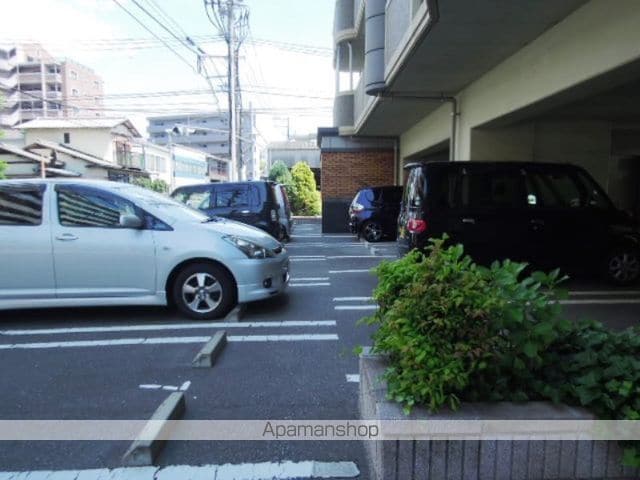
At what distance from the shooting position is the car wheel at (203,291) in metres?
5.41

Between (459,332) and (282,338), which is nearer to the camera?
(459,332)

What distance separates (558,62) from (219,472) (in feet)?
18.3

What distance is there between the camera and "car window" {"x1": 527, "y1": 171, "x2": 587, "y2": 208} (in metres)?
6.80

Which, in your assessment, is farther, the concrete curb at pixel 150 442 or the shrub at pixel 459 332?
the concrete curb at pixel 150 442

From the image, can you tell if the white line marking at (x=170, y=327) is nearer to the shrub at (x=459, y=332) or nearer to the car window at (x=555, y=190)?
the shrub at (x=459, y=332)

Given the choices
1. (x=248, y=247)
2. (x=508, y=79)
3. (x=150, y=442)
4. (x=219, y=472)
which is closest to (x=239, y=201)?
(x=248, y=247)

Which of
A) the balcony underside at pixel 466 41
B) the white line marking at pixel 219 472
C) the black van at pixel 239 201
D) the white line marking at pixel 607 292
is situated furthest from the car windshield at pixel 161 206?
the white line marking at pixel 607 292

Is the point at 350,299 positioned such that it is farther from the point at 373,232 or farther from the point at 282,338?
the point at 373,232

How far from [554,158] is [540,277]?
7.24 m

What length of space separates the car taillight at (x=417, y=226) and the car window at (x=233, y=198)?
186 inches

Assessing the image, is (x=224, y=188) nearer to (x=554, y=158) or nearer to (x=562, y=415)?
(x=554, y=158)

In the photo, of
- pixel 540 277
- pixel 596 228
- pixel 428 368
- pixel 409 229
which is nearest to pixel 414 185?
pixel 409 229

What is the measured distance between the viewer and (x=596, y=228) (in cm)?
682

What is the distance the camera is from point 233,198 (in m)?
10.6
